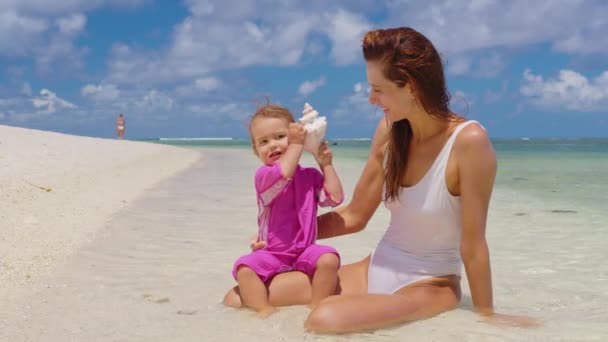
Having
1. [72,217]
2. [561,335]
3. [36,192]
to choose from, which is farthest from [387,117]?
[36,192]

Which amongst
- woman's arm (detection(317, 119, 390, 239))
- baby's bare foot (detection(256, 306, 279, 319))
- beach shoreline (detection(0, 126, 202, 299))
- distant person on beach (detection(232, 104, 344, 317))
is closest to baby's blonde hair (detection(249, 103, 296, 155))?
distant person on beach (detection(232, 104, 344, 317))

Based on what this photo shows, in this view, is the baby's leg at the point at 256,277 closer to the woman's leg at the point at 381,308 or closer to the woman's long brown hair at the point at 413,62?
the woman's leg at the point at 381,308

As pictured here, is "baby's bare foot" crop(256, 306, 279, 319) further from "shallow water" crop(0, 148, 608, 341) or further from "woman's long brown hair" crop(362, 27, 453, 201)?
"woman's long brown hair" crop(362, 27, 453, 201)

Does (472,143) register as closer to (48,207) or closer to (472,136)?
(472,136)

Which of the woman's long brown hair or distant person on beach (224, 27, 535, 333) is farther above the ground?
the woman's long brown hair

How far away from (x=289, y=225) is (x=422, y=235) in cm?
72

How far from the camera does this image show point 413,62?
9.75 feet

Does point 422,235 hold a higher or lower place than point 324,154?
lower

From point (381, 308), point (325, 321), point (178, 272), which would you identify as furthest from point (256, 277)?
point (178, 272)

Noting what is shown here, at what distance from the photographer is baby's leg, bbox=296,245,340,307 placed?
11.0ft

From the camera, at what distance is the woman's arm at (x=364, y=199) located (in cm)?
355

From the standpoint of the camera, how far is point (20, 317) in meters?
3.24

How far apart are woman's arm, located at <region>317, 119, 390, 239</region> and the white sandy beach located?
58 cm

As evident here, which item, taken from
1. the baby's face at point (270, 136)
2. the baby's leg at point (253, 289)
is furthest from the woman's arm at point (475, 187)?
the baby's leg at point (253, 289)
